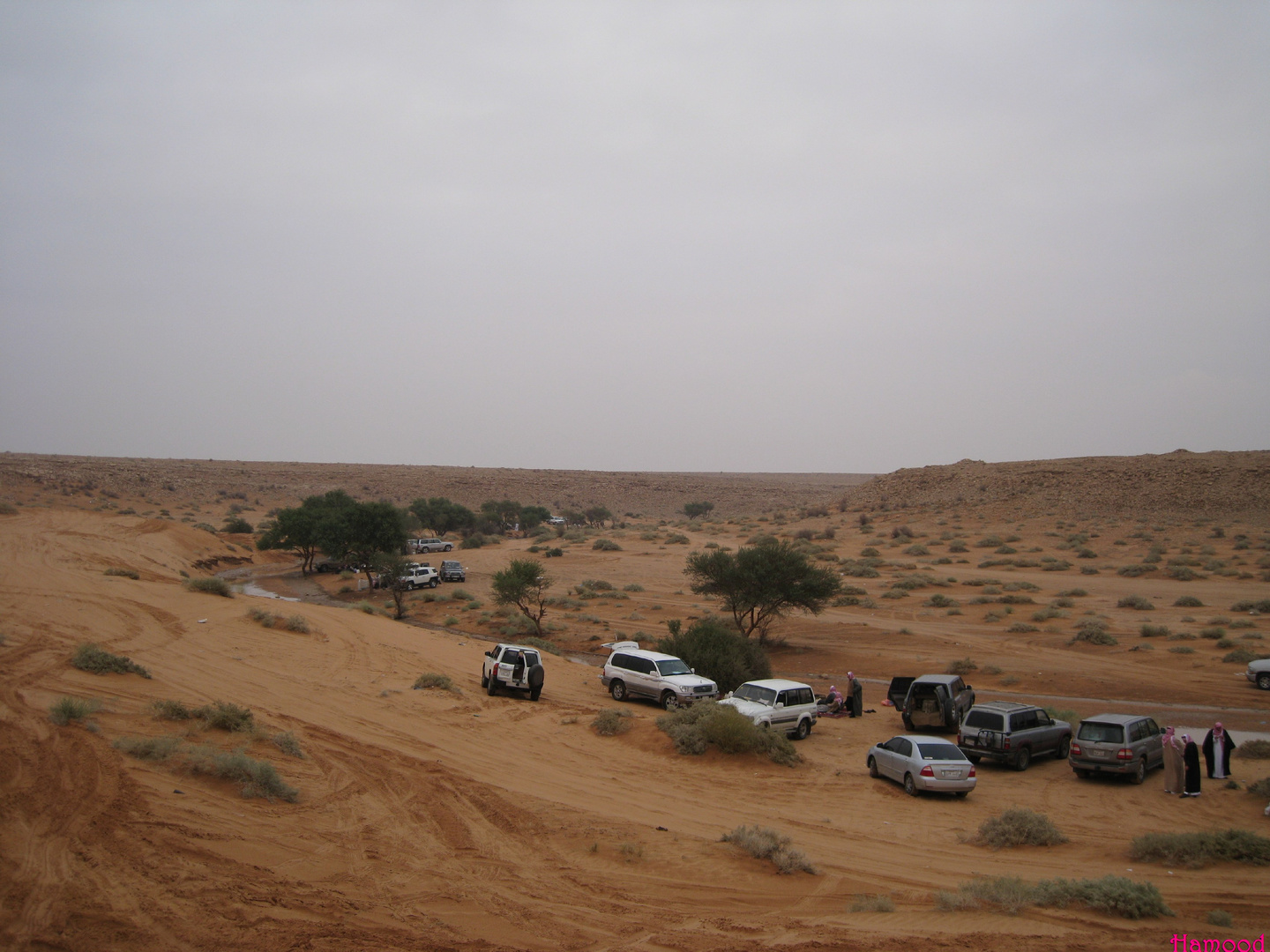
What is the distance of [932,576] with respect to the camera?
156 feet

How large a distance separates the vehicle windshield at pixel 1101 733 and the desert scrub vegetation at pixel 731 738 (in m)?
5.87

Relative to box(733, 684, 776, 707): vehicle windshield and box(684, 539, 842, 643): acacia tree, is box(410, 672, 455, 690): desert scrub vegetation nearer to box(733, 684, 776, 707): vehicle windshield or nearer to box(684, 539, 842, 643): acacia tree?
box(733, 684, 776, 707): vehicle windshield

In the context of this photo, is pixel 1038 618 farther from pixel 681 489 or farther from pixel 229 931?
pixel 681 489

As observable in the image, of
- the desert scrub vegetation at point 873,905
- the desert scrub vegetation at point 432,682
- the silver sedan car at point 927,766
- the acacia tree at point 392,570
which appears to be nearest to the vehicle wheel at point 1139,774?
the silver sedan car at point 927,766

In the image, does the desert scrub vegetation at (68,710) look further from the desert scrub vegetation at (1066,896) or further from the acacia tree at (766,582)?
the acacia tree at (766,582)

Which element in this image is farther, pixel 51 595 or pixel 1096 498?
pixel 1096 498

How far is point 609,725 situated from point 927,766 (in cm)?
686

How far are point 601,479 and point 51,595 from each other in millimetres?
120883

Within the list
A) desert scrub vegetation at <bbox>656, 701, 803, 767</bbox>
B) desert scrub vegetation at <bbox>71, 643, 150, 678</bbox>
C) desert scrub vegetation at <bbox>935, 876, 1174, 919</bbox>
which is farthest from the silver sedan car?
desert scrub vegetation at <bbox>71, 643, 150, 678</bbox>

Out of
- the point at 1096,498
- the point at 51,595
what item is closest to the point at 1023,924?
the point at 51,595

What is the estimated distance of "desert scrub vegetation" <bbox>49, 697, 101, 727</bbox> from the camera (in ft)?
39.1

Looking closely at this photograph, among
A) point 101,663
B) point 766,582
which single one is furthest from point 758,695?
point 101,663

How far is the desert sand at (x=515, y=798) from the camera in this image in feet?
26.4

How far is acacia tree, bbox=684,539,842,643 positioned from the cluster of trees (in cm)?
2396
